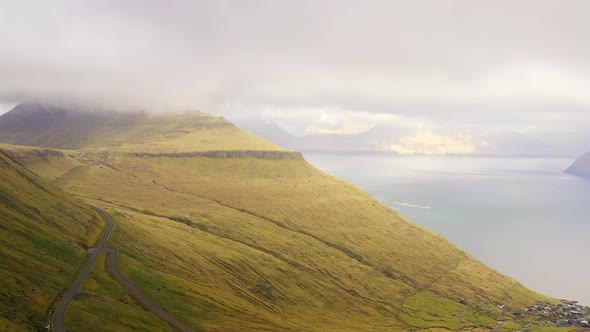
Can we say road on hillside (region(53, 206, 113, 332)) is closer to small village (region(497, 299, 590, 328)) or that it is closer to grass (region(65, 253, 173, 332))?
grass (region(65, 253, 173, 332))

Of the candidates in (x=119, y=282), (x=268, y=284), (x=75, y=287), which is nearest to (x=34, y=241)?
(x=75, y=287)

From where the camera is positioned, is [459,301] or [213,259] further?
[459,301]

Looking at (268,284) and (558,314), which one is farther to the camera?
(558,314)

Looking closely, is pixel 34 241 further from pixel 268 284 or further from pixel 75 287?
pixel 268 284

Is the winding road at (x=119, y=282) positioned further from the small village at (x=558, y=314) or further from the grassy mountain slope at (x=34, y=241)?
the small village at (x=558, y=314)

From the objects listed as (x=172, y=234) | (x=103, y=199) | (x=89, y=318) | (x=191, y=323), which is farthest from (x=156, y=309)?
(x=103, y=199)

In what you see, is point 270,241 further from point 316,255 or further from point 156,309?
point 156,309
